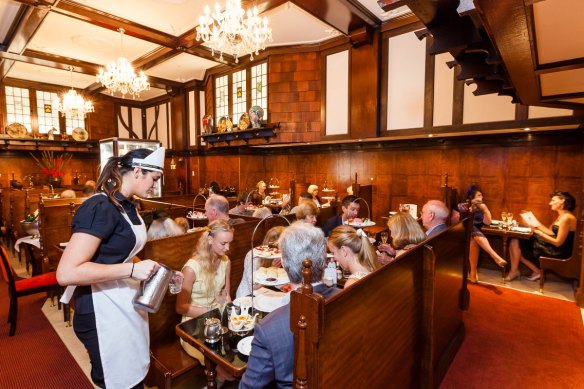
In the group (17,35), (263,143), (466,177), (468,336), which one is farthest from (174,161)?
(468,336)

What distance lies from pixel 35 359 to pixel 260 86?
7085 millimetres

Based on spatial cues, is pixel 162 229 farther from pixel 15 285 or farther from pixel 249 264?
pixel 15 285

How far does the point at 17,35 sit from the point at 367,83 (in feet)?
23.3

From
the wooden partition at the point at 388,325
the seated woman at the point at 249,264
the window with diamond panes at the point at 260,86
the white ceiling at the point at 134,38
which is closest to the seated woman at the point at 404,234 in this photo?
the wooden partition at the point at 388,325

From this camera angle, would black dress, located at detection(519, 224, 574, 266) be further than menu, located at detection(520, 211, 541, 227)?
No

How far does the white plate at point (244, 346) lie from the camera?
1617 millimetres

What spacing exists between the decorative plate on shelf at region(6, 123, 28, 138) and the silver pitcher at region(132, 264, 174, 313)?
1113 cm

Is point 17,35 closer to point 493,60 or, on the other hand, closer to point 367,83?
point 367,83

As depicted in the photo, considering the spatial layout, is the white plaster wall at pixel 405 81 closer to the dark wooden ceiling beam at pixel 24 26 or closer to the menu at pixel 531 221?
the menu at pixel 531 221

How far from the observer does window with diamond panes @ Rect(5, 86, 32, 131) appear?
9.77m

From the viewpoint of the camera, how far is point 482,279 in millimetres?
5035

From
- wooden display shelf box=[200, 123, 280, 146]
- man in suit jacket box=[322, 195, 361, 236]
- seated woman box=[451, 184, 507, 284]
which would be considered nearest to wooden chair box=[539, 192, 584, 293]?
seated woman box=[451, 184, 507, 284]

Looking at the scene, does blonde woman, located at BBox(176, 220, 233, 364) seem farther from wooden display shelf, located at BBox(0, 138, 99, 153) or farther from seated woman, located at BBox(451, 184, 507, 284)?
wooden display shelf, located at BBox(0, 138, 99, 153)

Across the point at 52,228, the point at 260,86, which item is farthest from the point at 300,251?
the point at 260,86
